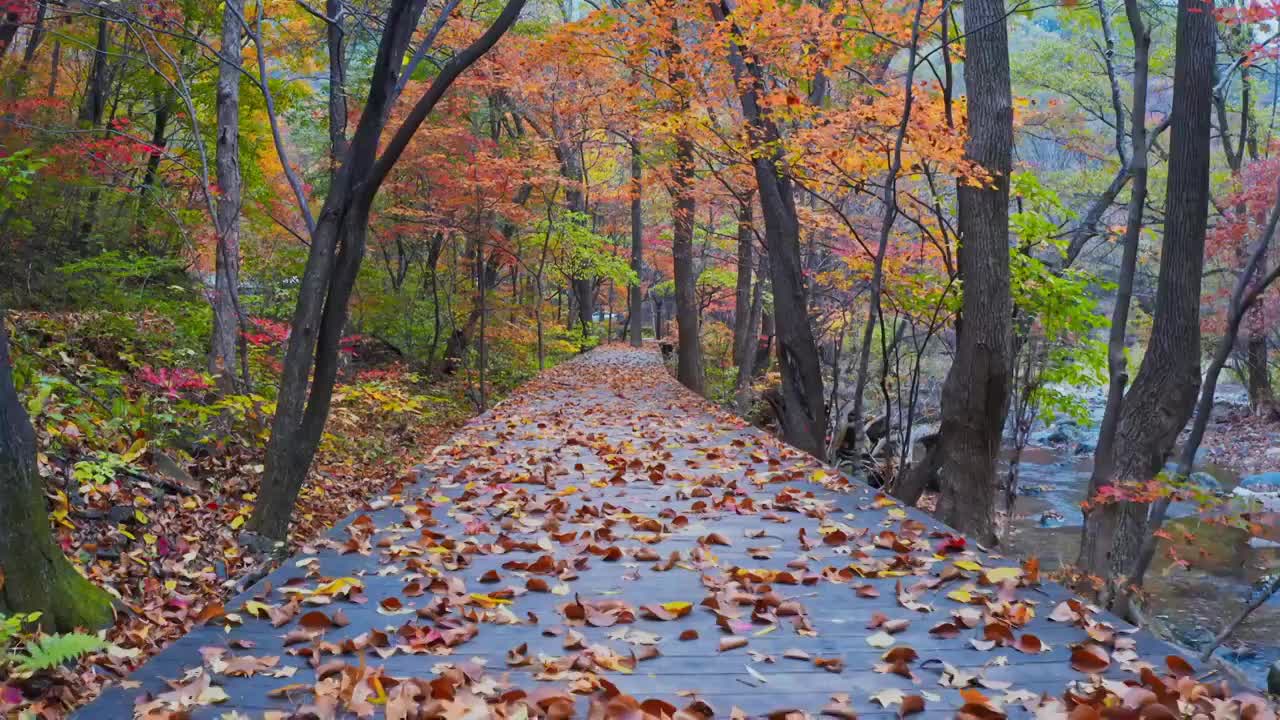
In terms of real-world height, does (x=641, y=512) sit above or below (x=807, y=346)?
below

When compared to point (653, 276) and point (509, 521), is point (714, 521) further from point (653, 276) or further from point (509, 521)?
point (653, 276)

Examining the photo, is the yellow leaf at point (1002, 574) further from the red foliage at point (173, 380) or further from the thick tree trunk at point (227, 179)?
the thick tree trunk at point (227, 179)

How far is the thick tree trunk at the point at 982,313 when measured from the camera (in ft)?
22.1

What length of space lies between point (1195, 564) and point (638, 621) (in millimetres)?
10587

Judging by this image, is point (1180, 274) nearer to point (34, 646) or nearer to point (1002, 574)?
→ point (1002, 574)

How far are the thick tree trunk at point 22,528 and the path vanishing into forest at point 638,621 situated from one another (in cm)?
92

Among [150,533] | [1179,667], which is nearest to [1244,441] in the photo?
[1179,667]

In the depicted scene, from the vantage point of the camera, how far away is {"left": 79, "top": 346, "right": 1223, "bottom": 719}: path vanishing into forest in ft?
8.09

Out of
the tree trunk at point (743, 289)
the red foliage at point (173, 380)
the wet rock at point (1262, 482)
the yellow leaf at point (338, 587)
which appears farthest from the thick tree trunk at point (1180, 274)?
the wet rock at point (1262, 482)

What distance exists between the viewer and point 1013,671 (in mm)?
2650

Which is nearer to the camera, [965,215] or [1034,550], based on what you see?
[965,215]

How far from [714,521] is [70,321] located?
8.41 m

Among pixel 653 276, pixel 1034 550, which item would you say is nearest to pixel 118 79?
pixel 1034 550

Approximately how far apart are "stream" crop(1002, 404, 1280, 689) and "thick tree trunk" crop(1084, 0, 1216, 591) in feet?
3.33
